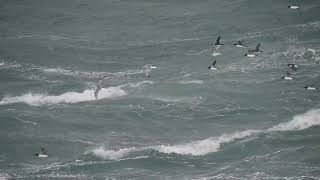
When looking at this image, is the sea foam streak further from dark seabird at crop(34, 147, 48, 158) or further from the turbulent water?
dark seabird at crop(34, 147, 48, 158)

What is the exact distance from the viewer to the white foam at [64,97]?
6631 centimetres

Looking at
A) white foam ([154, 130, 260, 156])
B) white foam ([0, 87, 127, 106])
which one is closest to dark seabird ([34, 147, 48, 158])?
white foam ([154, 130, 260, 156])

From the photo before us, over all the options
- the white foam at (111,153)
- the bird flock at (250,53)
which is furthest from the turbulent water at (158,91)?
the bird flock at (250,53)

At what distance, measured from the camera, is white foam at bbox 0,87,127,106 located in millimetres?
66312

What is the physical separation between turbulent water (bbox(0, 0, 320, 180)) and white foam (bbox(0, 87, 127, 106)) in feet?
0.66

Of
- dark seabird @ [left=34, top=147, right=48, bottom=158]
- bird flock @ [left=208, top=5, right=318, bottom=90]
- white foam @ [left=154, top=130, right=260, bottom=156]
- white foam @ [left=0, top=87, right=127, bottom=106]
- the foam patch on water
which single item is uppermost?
bird flock @ [left=208, top=5, right=318, bottom=90]

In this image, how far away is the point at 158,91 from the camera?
6712 cm

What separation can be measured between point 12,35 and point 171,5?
21.7m

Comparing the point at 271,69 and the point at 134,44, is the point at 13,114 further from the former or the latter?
the point at 271,69

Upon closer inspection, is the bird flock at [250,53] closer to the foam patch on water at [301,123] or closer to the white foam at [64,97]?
the foam patch on water at [301,123]

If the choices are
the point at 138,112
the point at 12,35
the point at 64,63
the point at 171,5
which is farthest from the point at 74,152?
the point at 171,5

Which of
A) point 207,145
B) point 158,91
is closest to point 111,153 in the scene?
point 207,145

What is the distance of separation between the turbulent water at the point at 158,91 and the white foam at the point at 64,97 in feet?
0.66

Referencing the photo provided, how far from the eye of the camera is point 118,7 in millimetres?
89938
